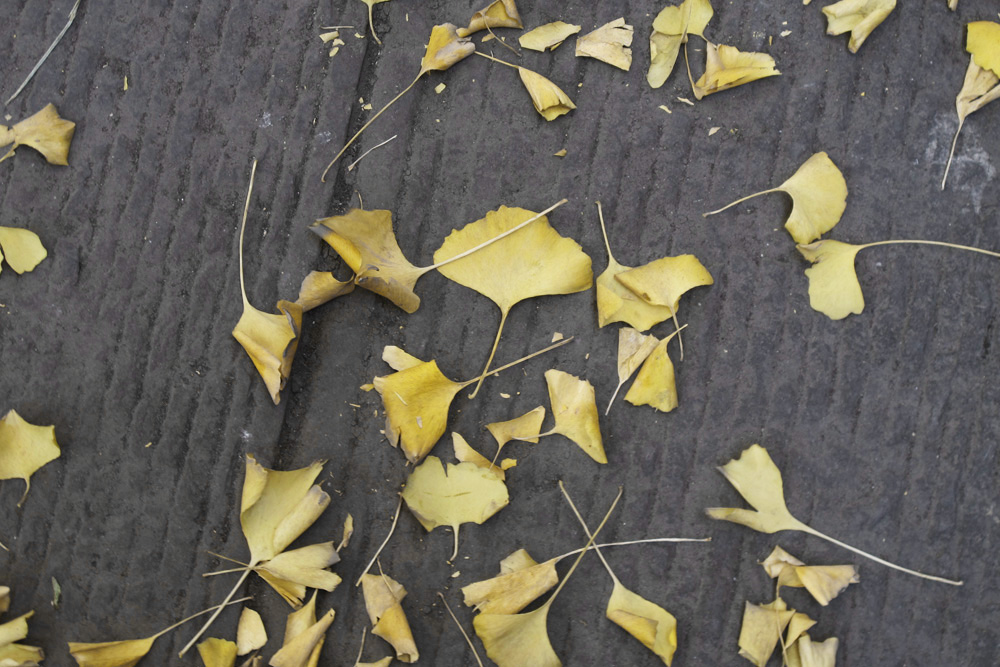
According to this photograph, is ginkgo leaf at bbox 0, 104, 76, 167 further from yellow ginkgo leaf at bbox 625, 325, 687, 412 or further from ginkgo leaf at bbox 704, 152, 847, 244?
ginkgo leaf at bbox 704, 152, 847, 244

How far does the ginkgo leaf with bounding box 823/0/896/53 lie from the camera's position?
3.48 feet

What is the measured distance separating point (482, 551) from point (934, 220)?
0.79 metres

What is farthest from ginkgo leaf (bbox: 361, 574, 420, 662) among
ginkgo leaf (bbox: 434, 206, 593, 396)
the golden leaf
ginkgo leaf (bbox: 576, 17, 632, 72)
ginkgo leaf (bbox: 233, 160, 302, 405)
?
ginkgo leaf (bbox: 576, 17, 632, 72)

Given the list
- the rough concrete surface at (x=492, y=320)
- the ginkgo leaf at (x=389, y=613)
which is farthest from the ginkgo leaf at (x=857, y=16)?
the ginkgo leaf at (x=389, y=613)

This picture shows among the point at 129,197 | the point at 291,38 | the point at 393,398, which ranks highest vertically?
the point at 291,38

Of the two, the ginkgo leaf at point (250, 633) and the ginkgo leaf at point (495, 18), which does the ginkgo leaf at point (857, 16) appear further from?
the ginkgo leaf at point (250, 633)

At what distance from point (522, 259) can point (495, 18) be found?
1.17ft

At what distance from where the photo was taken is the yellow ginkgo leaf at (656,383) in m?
1.04

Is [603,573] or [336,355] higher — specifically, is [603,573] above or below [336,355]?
below

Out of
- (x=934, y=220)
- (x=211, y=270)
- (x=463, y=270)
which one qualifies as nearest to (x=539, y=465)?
(x=463, y=270)

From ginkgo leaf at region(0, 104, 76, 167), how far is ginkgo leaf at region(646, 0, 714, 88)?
848mm

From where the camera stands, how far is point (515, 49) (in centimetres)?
109

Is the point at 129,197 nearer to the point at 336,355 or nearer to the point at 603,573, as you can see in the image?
the point at 336,355

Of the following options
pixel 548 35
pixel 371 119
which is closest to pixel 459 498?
pixel 371 119
